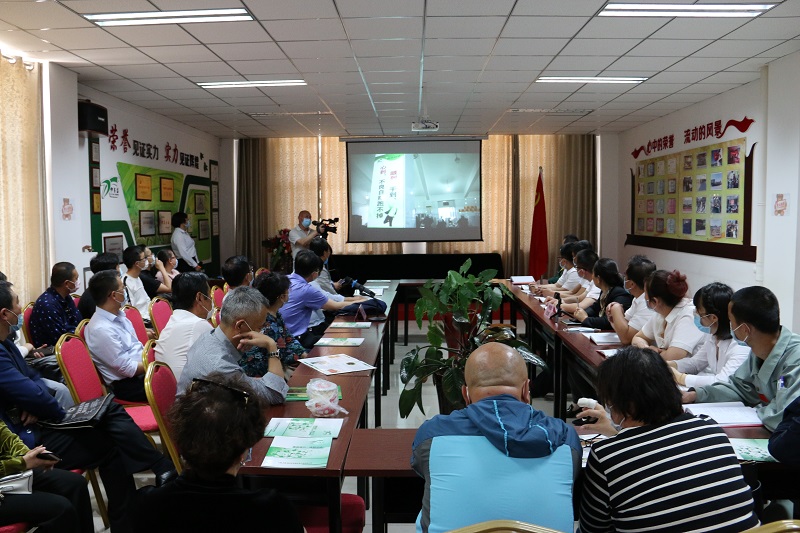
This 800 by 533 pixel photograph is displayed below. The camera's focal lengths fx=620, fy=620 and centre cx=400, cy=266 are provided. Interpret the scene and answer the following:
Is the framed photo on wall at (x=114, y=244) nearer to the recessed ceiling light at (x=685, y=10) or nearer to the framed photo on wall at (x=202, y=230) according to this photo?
the framed photo on wall at (x=202, y=230)

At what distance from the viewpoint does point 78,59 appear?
542 centimetres

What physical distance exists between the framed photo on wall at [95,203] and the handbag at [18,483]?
492 cm

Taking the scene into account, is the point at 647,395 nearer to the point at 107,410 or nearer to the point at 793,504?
the point at 793,504

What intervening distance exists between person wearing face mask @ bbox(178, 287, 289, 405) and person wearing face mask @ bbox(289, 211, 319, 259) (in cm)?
683

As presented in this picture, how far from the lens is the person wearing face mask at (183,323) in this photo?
329cm

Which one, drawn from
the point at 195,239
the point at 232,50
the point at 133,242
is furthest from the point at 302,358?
the point at 195,239

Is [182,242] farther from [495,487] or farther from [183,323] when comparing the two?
[495,487]

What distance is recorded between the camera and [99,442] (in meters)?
2.64

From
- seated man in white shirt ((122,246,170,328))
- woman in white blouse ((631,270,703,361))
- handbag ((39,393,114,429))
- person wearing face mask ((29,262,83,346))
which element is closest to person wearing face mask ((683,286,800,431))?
woman in white blouse ((631,270,703,361))

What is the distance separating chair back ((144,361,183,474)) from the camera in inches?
97.7

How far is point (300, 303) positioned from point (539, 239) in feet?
21.1

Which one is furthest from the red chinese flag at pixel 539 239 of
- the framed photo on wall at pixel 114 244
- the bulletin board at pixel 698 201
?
the framed photo on wall at pixel 114 244

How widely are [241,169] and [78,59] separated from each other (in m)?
5.43

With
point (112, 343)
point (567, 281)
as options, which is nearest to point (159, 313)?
point (112, 343)
